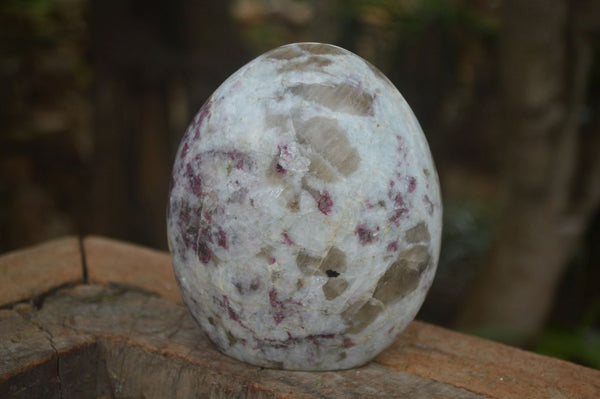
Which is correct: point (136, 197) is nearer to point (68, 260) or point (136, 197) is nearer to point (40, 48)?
point (40, 48)

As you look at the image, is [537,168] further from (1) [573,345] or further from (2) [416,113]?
(2) [416,113]

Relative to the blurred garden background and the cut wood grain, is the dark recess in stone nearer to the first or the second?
the cut wood grain

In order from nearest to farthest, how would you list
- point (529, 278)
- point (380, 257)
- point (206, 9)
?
point (380, 257), point (529, 278), point (206, 9)

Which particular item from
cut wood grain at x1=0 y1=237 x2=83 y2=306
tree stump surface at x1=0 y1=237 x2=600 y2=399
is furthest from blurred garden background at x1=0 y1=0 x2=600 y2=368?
cut wood grain at x1=0 y1=237 x2=83 y2=306

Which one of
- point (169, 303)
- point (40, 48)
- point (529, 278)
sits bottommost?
point (529, 278)

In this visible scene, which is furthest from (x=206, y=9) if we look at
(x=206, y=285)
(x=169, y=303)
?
(x=206, y=285)

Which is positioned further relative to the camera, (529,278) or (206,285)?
(529,278)

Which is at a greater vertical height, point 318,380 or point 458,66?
point 458,66
